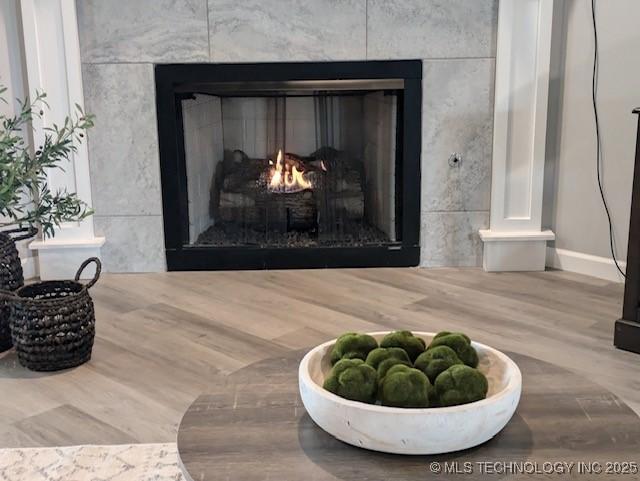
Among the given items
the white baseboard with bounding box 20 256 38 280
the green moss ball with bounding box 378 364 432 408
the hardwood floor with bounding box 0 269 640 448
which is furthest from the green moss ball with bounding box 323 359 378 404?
the white baseboard with bounding box 20 256 38 280

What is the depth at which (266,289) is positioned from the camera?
302cm

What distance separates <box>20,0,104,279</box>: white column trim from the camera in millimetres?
2988

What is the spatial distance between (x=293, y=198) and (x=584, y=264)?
49.7 inches

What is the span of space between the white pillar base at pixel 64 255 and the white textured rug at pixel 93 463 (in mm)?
1445

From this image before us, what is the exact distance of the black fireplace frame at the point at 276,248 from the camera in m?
3.11

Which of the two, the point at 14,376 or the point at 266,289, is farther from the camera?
the point at 266,289

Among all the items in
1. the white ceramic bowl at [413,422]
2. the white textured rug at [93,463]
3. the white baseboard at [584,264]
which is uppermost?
the white ceramic bowl at [413,422]

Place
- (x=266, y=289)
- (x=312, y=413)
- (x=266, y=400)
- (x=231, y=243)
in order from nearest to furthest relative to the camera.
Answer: (x=312, y=413)
(x=266, y=400)
(x=266, y=289)
(x=231, y=243)

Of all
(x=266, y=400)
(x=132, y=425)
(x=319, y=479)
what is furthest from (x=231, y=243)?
(x=319, y=479)

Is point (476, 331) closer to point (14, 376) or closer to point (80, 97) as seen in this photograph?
point (14, 376)

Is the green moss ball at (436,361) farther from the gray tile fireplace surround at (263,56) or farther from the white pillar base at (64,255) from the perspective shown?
the white pillar base at (64,255)

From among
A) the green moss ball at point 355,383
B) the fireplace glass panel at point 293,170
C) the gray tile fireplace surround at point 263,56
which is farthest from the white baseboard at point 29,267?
the green moss ball at point 355,383

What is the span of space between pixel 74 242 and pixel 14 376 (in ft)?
3.26

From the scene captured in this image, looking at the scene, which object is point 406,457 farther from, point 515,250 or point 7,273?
point 515,250
